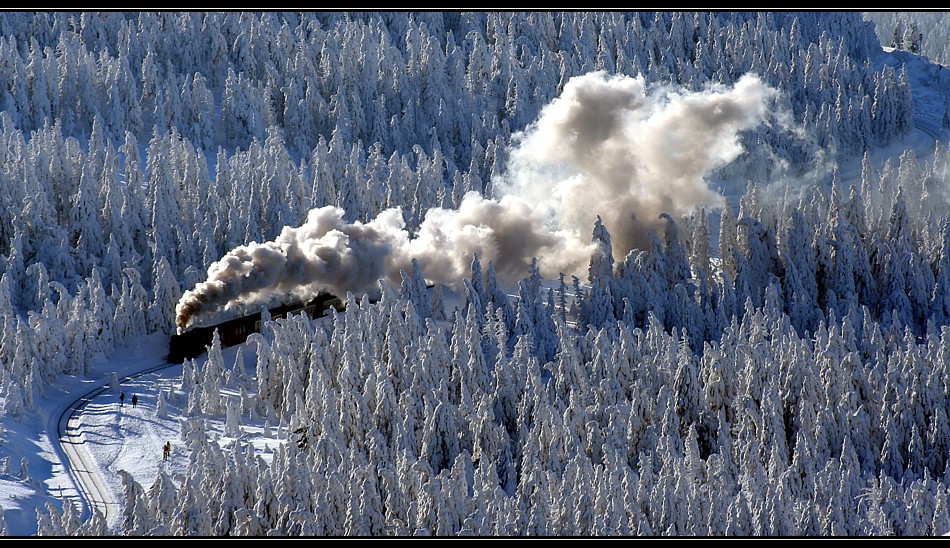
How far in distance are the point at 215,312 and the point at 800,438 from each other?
41521 mm

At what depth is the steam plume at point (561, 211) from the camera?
332 ft

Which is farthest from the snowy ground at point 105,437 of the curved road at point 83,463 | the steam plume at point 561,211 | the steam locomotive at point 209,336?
A: the steam plume at point 561,211

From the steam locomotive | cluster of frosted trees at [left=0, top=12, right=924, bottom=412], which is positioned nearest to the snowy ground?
the steam locomotive

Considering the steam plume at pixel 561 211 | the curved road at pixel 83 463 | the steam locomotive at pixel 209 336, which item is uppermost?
the steam plume at pixel 561 211

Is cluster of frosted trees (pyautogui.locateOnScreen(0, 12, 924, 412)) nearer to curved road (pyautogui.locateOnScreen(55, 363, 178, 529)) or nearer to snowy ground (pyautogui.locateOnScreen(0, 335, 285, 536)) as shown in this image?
snowy ground (pyautogui.locateOnScreen(0, 335, 285, 536))

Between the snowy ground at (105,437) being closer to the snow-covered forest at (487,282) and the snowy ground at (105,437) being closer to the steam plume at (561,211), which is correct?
the snow-covered forest at (487,282)

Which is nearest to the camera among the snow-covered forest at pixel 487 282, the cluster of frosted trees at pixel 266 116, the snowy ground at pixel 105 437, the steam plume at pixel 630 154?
the snow-covered forest at pixel 487 282

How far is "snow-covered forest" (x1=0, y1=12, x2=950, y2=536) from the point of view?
69.9m

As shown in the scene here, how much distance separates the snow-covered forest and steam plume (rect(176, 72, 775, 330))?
74cm

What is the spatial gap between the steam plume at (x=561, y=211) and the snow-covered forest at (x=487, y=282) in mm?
739

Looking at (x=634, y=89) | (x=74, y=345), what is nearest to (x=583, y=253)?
(x=634, y=89)

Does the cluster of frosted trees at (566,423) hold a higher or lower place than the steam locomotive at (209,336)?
lower

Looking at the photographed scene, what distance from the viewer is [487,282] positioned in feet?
335


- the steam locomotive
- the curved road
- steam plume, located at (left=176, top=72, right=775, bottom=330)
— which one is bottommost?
the curved road
